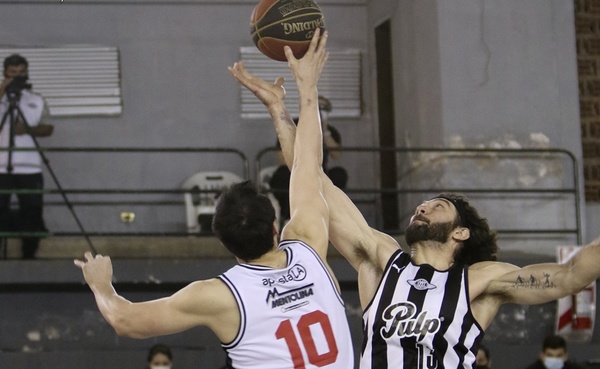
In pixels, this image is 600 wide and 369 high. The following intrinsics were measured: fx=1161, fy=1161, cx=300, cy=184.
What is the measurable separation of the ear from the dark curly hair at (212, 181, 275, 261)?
1.33m

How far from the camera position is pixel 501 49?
11.3 metres

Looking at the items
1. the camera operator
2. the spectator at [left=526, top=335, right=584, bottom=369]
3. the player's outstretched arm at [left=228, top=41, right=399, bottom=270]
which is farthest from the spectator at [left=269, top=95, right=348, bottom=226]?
the player's outstretched arm at [left=228, top=41, right=399, bottom=270]

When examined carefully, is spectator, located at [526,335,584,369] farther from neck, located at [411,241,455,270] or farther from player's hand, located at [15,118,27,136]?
player's hand, located at [15,118,27,136]

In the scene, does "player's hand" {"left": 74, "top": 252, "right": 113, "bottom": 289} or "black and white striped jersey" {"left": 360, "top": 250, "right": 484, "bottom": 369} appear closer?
"player's hand" {"left": 74, "top": 252, "right": 113, "bottom": 289}

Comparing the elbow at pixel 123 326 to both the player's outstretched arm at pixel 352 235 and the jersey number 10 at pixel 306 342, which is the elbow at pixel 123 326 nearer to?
the jersey number 10 at pixel 306 342

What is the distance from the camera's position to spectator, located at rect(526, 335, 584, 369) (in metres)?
9.25

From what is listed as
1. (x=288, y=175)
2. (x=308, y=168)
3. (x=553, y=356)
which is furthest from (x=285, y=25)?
(x=288, y=175)

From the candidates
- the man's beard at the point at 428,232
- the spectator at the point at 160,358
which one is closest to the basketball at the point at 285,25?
the man's beard at the point at 428,232

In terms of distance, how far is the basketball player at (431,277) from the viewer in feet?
16.5

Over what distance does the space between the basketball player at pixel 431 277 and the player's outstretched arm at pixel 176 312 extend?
0.87 metres

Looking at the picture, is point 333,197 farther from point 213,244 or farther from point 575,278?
point 213,244

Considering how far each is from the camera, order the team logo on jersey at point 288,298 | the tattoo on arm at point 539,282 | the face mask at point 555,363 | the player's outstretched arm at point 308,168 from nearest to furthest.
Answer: the team logo on jersey at point 288,298
the player's outstretched arm at point 308,168
the tattoo on arm at point 539,282
the face mask at point 555,363

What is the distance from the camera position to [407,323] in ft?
16.6

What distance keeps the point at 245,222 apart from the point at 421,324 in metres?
1.20
